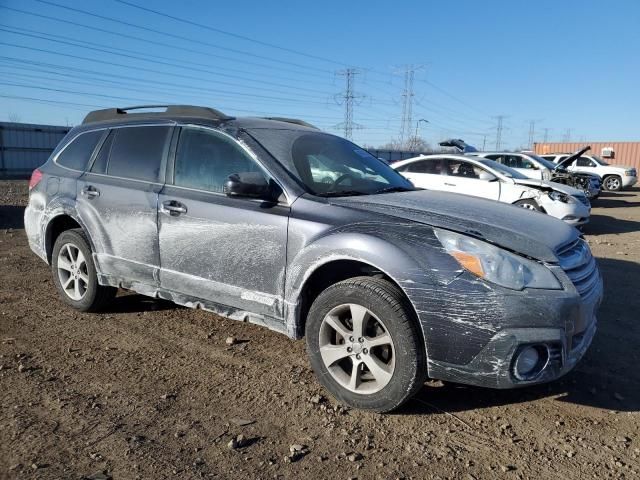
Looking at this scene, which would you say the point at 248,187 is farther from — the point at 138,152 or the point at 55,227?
the point at 55,227

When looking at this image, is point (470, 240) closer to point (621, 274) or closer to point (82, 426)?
point (82, 426)

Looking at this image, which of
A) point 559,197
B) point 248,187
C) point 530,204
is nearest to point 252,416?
point 248,187

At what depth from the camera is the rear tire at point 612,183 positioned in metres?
23.6

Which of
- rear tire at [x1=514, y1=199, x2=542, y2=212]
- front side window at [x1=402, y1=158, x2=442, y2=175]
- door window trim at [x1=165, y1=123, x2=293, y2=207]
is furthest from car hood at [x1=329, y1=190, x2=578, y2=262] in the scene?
front side window at [x1=402, y1=158, x2=442, y2=175]

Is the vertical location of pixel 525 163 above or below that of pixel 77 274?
above

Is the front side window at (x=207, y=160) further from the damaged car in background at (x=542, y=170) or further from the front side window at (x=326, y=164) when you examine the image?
the damaged car in background at (x=542, y=170)

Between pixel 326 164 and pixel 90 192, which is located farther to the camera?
pixel 90 192

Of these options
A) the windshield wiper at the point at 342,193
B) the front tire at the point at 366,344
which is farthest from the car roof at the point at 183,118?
the front tire at the point at 366,344

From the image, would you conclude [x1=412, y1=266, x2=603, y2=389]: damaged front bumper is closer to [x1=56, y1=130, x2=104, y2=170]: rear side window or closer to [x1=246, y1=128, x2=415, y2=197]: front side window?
[x1=246, y1=128, x2=415, y2=197]: front side window

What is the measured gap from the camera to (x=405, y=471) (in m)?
2.50

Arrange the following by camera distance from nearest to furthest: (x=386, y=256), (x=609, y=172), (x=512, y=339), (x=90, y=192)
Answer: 1. (x=512, y=339)
2. (x=386, y=256)
3. (x=90, y=192)
4. (x=609, y=172)

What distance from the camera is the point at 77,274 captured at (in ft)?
15.5

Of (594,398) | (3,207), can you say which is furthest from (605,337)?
(3,207)

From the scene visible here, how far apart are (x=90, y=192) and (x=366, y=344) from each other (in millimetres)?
2902
